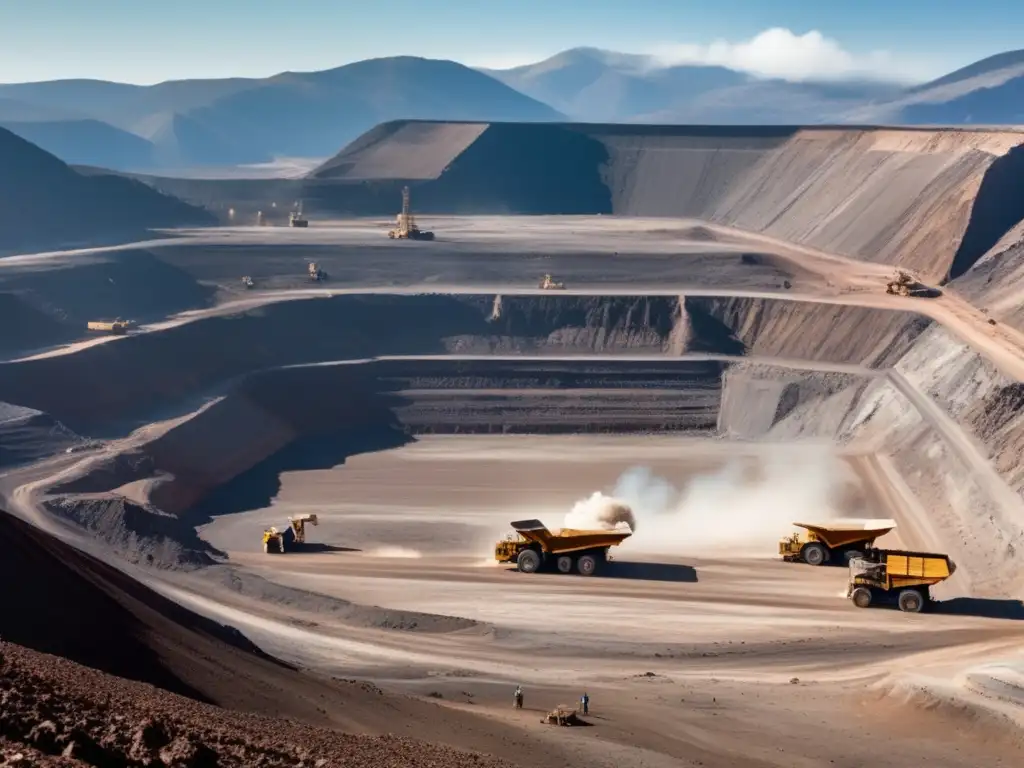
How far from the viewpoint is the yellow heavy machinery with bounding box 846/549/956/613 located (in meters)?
34.5

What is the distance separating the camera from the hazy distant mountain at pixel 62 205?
94.6 meters

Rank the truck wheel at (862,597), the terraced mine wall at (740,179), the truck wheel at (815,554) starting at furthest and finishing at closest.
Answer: the terraced mine wall at (740,179)
the truck wheel at (815,554)
the truck wheel at (862,597)

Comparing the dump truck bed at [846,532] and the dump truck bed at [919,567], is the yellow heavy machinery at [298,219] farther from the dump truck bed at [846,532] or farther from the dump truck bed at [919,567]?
the dump truck bed at [919,567]

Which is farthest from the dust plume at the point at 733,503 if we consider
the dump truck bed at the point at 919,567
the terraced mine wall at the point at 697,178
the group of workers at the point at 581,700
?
the terraced mine wall at the point at 697,178

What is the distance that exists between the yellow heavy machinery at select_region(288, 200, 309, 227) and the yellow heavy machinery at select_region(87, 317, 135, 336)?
38.8m

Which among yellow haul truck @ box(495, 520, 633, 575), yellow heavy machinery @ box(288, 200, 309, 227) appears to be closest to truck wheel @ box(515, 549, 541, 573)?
yellow haul truck @ box(495, 520, 633, 575)

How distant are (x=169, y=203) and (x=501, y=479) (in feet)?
214

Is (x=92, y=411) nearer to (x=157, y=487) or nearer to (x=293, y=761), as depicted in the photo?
(x=157, y=487)

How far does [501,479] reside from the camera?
53.7m

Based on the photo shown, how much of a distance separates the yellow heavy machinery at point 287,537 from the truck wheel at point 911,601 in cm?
1871

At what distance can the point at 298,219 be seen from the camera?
10650 centimetres

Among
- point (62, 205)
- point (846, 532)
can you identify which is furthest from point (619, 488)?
point (62, 205)

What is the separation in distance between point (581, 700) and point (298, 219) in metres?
86.0

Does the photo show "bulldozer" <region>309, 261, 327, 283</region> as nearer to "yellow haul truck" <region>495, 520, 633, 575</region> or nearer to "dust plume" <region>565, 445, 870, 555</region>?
"dust plume" <region>565, 445, 870, 555</region>
